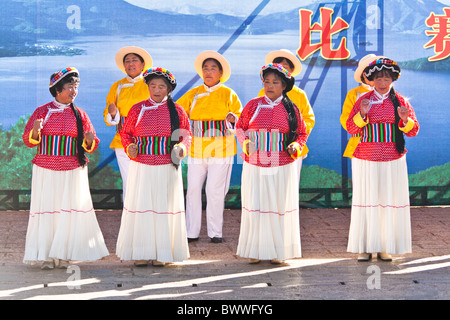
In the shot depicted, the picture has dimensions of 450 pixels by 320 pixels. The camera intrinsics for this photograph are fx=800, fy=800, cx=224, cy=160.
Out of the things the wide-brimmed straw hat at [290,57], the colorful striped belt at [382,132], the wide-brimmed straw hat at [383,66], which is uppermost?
the wide-brimmed straw hat at [290,57]

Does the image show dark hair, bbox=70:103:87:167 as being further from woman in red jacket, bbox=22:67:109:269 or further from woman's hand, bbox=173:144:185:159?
woman's hand, bbox=173:144:185:159

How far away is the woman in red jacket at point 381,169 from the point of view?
6273 millimetres

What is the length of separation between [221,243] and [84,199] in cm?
160

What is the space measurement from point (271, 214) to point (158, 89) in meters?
1.30

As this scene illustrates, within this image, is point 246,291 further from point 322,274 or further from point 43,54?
point 43,54

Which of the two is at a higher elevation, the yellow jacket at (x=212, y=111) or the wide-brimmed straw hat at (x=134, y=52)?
the wide-brimmed straw hat at (x=134, y=52)

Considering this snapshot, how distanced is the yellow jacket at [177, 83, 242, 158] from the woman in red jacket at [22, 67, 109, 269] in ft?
4.66

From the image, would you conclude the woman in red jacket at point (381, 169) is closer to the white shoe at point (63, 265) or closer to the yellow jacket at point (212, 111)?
the yellow jacket at point (212, 111)

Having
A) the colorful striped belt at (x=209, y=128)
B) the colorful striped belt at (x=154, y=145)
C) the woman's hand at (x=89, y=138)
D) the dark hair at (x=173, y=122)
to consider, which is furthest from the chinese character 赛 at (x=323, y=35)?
the woman's hand at (x=89, y=138)

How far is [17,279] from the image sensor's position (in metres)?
5.70

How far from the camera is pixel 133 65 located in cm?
743

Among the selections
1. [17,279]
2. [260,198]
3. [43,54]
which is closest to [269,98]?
[260,198]

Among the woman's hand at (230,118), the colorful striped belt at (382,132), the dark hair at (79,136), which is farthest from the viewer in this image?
the woman's hand at (230,118)

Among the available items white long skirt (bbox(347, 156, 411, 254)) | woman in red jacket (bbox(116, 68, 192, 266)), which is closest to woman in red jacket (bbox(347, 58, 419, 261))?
white long skirt (bbox(347, 156, 411, 254))
